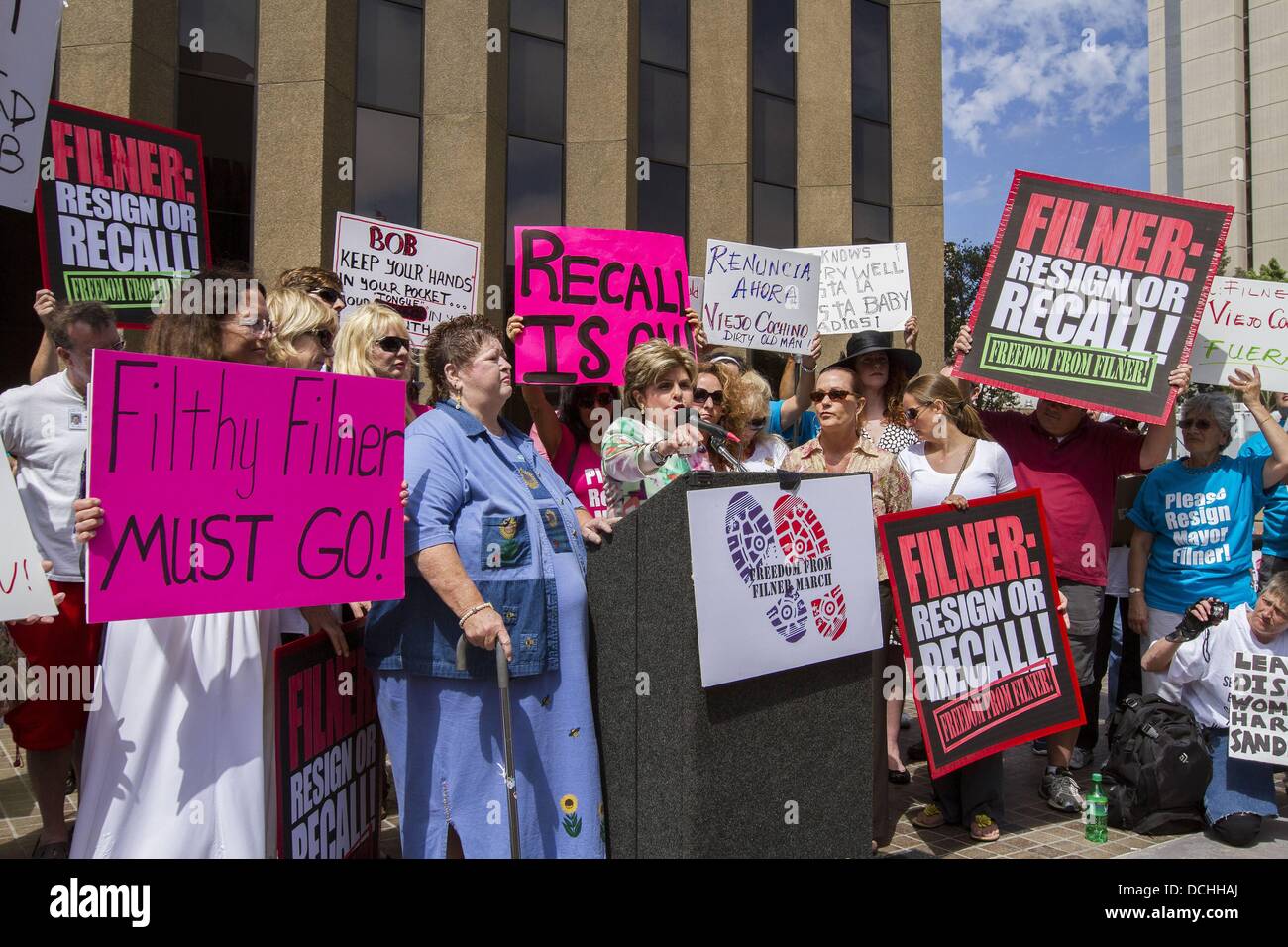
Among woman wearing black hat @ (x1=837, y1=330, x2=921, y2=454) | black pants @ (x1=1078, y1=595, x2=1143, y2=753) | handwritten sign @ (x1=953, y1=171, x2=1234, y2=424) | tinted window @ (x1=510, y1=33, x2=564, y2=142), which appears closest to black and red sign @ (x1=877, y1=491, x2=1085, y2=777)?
handwritten sign @ (x1=953, y1=171, x2=1234, y2=424)

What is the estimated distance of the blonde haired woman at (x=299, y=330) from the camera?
3840mm

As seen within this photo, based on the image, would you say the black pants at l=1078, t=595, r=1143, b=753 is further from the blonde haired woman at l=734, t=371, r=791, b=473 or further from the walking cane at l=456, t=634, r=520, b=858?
the walking cane at l=456, t=634, r=520, b=858

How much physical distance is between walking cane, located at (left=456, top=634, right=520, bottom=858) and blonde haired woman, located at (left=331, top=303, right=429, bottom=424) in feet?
4.34

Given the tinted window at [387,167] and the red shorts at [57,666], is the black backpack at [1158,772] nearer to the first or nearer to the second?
the red shorts at [57,666]

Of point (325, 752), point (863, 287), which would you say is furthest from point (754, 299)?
point (325, 752)

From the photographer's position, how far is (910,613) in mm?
4340

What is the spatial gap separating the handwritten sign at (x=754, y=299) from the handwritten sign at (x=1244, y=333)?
2.51 meters

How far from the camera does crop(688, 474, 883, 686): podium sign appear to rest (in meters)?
3.01

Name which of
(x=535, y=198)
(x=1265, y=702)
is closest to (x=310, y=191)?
(x=535, y=198)

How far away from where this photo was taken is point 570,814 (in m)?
3.17

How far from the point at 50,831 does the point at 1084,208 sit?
539 centimetres

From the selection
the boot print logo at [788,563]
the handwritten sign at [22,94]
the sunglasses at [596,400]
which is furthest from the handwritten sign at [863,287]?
the handwritten sign at [22,94]

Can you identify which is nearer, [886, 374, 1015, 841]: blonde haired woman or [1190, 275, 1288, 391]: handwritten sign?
[886, 374, 1015, 841]: blonde haired woman

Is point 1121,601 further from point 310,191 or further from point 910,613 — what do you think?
point 310,191
